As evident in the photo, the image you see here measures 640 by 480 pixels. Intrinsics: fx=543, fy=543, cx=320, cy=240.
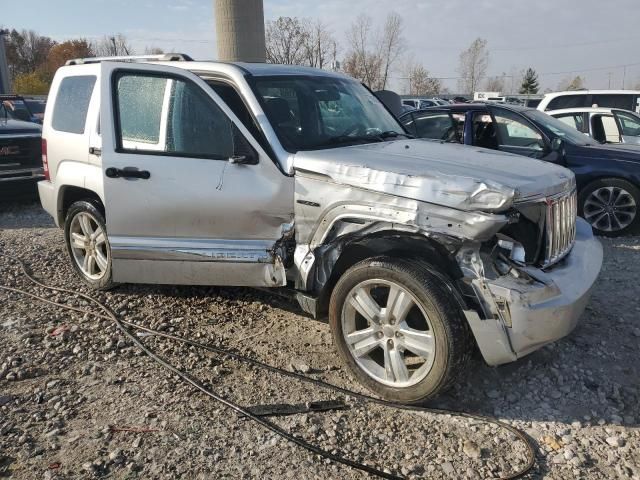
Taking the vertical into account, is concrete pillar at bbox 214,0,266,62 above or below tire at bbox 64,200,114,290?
above

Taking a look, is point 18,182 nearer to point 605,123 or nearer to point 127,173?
point 127,173

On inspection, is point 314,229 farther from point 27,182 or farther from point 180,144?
point 27,182

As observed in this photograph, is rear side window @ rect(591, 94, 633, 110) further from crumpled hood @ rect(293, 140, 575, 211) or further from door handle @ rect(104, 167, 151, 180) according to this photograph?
door handle @ rect(104, 167, 151, 180)

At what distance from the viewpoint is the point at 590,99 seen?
1268 centimetres

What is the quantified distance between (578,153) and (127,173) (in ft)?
18.2

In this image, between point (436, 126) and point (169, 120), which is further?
point (436, 126)

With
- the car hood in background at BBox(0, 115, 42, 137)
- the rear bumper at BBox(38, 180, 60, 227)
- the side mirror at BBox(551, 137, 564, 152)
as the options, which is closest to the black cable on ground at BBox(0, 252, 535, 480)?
the rear bumper at BBox(38, 180, 60, 227)

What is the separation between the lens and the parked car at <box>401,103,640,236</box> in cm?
671

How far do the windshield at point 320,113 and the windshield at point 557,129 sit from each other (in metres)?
3.30

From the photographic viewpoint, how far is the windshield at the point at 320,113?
12.5ft

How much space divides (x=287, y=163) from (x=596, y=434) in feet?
7.86

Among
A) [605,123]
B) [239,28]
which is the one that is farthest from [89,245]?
[239,28]

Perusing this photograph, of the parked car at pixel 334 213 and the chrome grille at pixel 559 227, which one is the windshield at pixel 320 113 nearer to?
the parked car at pixel 334 213

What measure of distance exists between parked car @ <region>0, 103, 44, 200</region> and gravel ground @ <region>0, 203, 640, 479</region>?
14.0 ft
